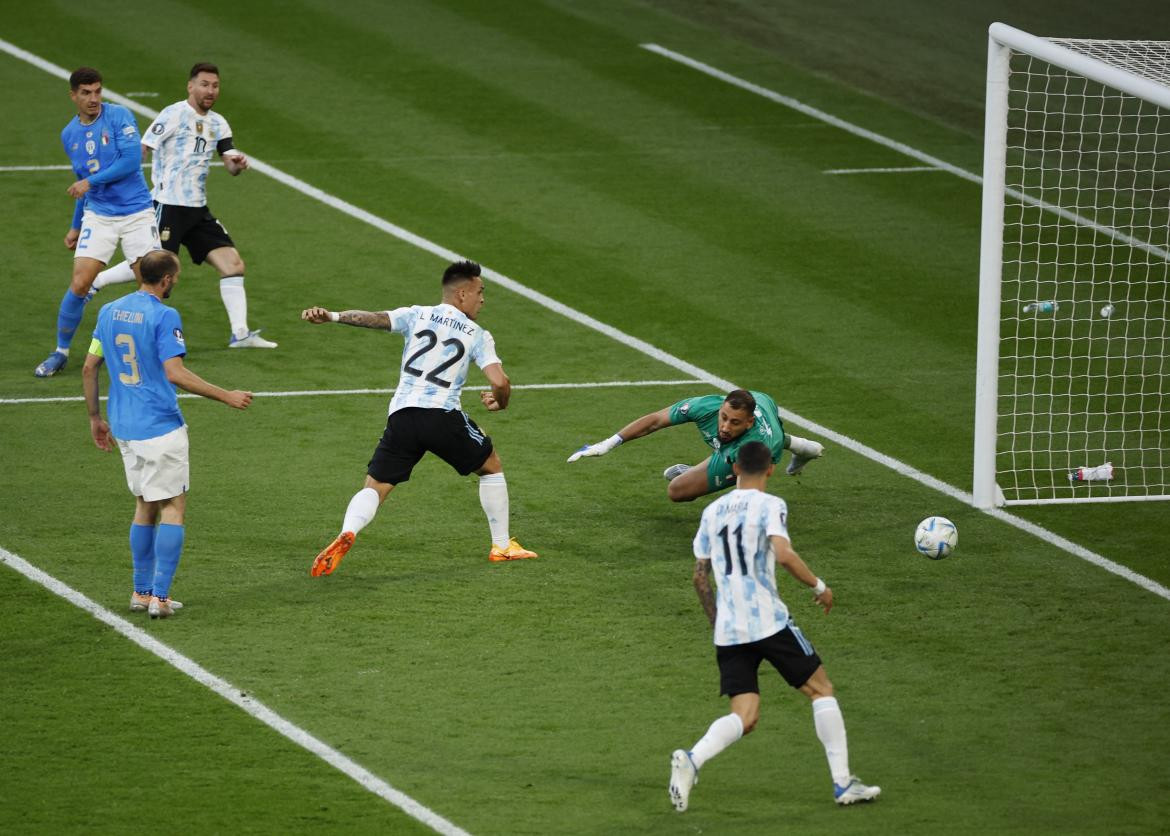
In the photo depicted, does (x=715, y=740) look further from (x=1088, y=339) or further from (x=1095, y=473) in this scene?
(x=1088, y=339)

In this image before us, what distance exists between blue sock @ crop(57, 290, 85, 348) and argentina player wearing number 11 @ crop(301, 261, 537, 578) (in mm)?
5125

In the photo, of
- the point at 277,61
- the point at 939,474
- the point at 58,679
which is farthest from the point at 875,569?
the point at 277,61

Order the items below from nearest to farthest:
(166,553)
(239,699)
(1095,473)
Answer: (239,699)
(166,553)
(1095,473)

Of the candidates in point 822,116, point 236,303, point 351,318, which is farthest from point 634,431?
point 822,116

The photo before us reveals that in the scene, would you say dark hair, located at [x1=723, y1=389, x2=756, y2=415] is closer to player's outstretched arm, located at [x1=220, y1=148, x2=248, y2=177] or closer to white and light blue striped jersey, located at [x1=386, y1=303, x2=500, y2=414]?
white and light blue striped jersey, located at [x1=386, y1=303, x2=500, y2=414]

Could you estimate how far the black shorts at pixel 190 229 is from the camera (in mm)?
16438

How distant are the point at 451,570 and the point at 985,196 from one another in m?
4.65

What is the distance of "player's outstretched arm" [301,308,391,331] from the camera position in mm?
10938

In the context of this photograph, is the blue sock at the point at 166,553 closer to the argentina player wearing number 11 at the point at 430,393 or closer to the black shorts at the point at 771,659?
the argentina player wearing number 11 at the point at 430,393

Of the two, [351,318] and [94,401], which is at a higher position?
[351,318]

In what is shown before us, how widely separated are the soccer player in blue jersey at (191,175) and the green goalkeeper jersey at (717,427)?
18.5 feet

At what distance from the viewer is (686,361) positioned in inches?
655

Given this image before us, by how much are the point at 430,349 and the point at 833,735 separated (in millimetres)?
4042

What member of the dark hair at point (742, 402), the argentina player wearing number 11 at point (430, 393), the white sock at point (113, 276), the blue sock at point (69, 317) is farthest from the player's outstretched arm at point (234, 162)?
the dark hair at point (742, 402)
